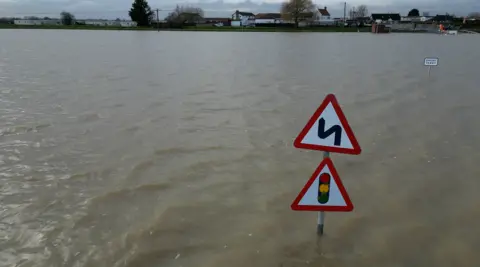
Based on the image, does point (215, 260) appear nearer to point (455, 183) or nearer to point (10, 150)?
point (455, 183)

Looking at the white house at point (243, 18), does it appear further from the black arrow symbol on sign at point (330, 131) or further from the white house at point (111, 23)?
the black arrow symbol on sign at point (330, 131)

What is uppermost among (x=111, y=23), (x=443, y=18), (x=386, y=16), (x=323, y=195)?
(x=386, y=16)

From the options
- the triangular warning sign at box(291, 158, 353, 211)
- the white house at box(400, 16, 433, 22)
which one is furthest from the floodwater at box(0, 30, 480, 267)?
the white house at box(400, 16, 433, 22)

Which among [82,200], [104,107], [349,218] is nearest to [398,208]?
[349,218]

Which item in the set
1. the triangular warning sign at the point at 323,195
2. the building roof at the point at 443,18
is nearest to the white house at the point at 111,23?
the building roof at the point at 443,18

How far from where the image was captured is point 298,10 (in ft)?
372

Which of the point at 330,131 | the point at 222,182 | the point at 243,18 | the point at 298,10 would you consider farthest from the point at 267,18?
the point at 330,131

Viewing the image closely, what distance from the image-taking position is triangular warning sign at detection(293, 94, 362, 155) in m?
4.27

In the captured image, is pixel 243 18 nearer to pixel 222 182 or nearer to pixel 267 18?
pixel 267 18

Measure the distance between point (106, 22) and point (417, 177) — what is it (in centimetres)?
13815

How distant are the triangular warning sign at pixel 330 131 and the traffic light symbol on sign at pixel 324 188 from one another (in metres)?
0.35

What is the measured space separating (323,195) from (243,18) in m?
141

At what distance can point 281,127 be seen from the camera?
10820 mm

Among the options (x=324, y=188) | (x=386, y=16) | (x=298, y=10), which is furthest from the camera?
(x=386, y=16)
